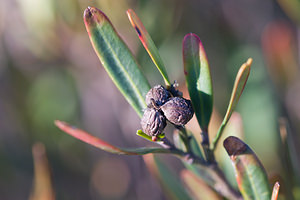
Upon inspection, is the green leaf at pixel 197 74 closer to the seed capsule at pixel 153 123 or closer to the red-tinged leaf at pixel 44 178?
the seed capsule at pixel 153 123

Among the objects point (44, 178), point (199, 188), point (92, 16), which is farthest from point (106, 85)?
point (92, 16)

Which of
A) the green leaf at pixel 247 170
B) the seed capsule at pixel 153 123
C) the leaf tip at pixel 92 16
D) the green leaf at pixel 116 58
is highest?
the leaf tip at pixel 92 16

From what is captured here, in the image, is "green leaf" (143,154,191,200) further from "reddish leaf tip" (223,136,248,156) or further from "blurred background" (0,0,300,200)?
"blurred background" (0,0,300,200)

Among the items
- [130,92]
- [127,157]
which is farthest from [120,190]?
[130,92]

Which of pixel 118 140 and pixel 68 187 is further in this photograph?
pixel 118 140

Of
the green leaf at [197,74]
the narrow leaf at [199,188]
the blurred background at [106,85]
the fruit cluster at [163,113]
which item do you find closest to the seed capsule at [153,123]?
the fruit cluster at [163,113]

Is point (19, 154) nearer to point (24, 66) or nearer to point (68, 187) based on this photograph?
point (68, 187)
